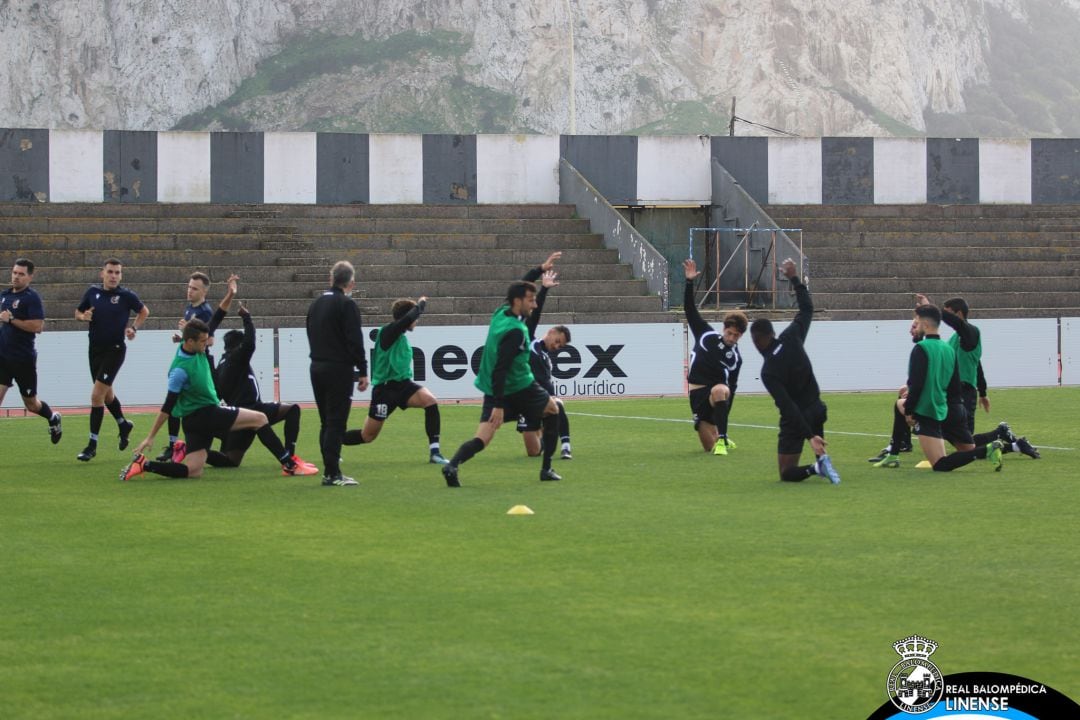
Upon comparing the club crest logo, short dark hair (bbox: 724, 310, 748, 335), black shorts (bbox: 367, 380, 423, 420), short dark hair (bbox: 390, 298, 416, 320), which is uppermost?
short dark hair (bbox: 390, 298, 416, 320)

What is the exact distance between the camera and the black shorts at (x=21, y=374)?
625 inches

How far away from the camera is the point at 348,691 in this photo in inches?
220

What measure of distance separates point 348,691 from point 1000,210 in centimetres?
3755

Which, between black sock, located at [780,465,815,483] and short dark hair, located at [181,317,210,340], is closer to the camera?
black sock, located at [780,465,815,483]

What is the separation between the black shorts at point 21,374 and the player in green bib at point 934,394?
30.9ft

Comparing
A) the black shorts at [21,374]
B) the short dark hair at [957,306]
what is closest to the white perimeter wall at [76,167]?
the black shorts at [21,374]

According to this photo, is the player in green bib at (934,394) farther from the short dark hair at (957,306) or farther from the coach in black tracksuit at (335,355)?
the coach in black tracksuit at (335,355)

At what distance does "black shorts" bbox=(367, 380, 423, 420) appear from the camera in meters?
14.4

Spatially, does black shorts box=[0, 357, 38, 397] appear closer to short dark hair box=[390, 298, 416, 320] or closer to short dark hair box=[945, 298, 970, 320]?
short dark hair box=[390, 298, 416, 320]

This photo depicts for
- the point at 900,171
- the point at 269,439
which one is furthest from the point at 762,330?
the point at 900,171

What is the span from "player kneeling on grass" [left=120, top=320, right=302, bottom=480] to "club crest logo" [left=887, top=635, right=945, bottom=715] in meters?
8.52

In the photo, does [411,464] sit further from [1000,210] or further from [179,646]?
[1000,210]

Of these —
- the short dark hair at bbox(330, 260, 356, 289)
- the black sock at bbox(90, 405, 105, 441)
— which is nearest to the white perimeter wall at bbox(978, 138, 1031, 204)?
the black sock at bbox(90, 405, 105, 441)

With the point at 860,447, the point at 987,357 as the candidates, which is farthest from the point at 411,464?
the point at 987,357
